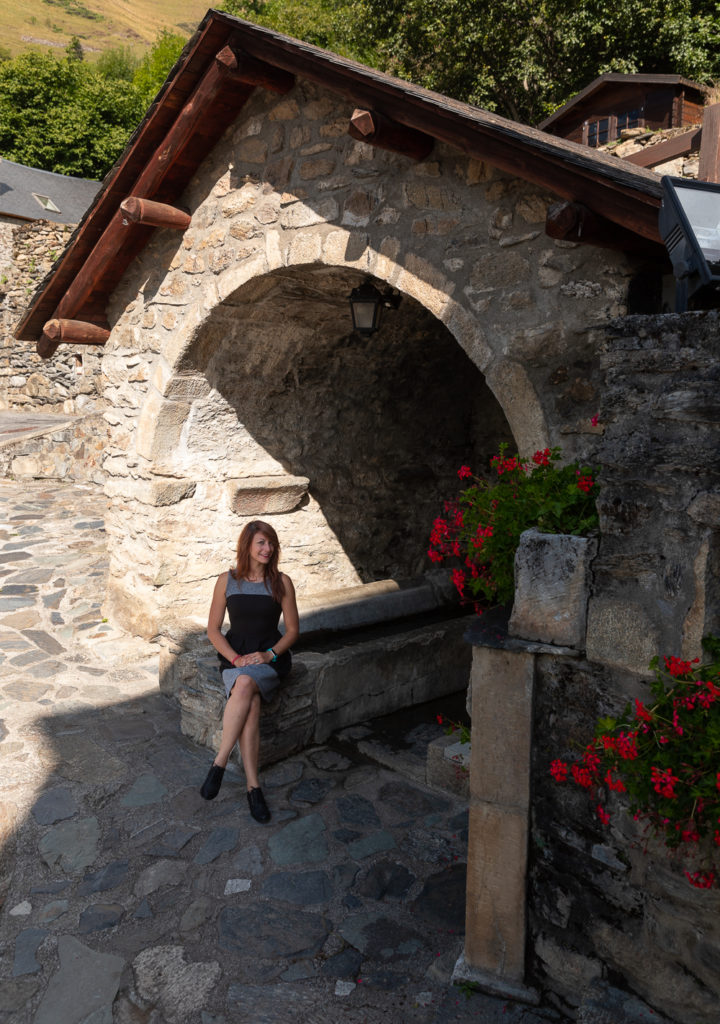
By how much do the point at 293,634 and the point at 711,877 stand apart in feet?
7.96

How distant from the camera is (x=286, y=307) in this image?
16.4 feet

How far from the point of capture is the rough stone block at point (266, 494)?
18.3ft

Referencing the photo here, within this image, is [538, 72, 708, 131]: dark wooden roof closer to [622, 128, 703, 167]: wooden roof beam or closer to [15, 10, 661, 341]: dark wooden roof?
[622, 128, 703, 167]: wooden roof beam

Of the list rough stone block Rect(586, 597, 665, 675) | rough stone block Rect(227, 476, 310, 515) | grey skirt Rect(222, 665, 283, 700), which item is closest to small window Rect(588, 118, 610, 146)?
rough stone block Rect(227, 476, 310, 515)

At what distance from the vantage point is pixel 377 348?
570cm

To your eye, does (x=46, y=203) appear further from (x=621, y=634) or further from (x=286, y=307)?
(x=621, y=634)

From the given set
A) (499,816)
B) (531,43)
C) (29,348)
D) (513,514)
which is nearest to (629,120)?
(531,43)

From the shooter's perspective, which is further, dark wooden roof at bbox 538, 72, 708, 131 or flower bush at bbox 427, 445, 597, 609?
dark wooden roof at bbox 538, 72, 708, 131

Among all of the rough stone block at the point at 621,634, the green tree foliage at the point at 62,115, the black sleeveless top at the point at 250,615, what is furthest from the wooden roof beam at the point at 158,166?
the green tree foliage at the point at 62,115

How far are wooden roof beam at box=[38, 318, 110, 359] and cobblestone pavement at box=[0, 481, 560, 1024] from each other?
2.49 metres

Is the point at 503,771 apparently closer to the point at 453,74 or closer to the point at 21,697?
the point at 21,697

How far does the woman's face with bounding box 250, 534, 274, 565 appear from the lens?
150 inches

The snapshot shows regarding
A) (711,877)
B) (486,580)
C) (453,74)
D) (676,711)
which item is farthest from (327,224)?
(453,74)

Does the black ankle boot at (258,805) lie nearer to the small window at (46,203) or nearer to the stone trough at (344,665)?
the stone trough at (344,665)
